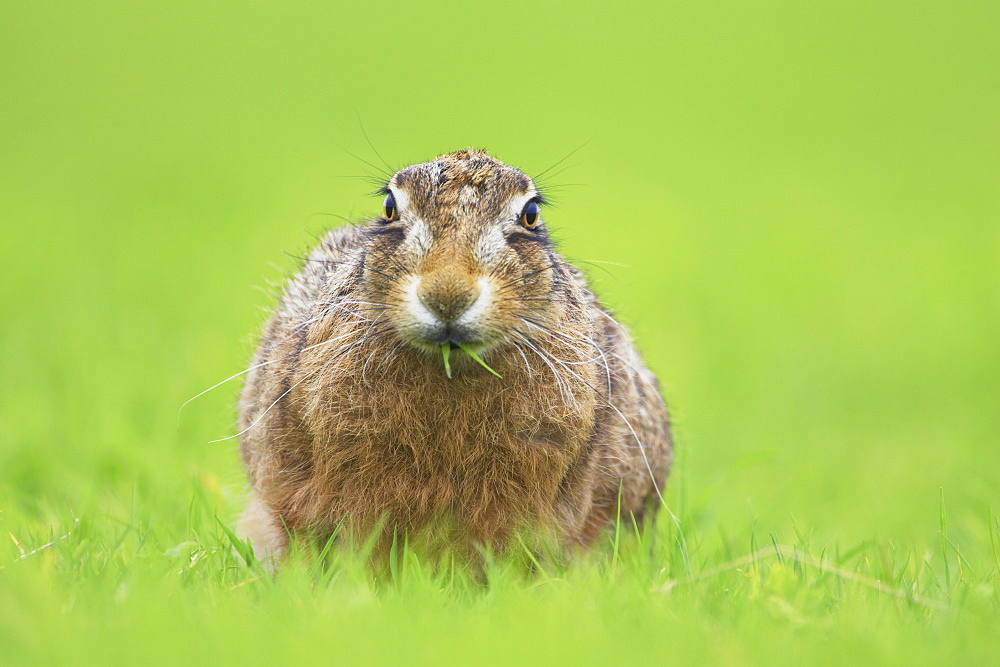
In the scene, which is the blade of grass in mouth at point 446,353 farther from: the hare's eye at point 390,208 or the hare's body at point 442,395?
the hare's eye at point 390,208

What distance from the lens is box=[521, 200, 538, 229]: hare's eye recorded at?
16.8 ft

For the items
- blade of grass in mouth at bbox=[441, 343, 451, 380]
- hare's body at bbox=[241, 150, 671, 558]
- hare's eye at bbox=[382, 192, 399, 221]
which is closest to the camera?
blade of grass in mouth at bbox=[441, 343, 451, 380]

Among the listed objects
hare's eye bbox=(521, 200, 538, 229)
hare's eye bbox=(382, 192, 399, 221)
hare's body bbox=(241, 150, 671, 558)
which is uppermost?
hare's eye bbox=(382, 192, 399, 221)

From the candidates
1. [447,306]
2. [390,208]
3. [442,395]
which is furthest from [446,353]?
[390,208]

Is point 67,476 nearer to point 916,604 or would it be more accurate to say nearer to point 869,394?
point 916,604

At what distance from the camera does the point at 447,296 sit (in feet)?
14.1

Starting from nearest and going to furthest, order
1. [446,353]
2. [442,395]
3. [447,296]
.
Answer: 1. [447,296]
2. [446,353]
3. [442,395]

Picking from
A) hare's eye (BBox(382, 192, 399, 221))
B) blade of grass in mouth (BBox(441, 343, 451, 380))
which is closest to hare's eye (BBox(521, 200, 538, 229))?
hare's eye (BBox(382, 192, 399, 221))

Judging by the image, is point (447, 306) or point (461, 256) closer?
point (447, 306)

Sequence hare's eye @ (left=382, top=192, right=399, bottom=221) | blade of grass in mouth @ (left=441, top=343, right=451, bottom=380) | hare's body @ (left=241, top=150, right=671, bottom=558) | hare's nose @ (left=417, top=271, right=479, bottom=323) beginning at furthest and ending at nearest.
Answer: hare's eye @ (left=382, top=192, right=399, bottom=221) < hare's body @ (left=241, top=150, right=671, bottom=558) < blade of grass in mouth @ (left=441, top=343, right=451, bottom=380) < hare's nose @ (left=417, top=271, right=479, bottom=323)

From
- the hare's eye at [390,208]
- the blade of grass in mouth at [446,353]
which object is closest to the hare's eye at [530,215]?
the hare's eye at [390,208]

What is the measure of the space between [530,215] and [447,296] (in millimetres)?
1037

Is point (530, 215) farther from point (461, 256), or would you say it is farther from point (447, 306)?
point (447, 306)

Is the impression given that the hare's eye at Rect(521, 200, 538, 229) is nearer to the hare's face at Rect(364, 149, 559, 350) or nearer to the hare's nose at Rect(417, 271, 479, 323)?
the hare's face at Rect(364, 149, 559, 350)
